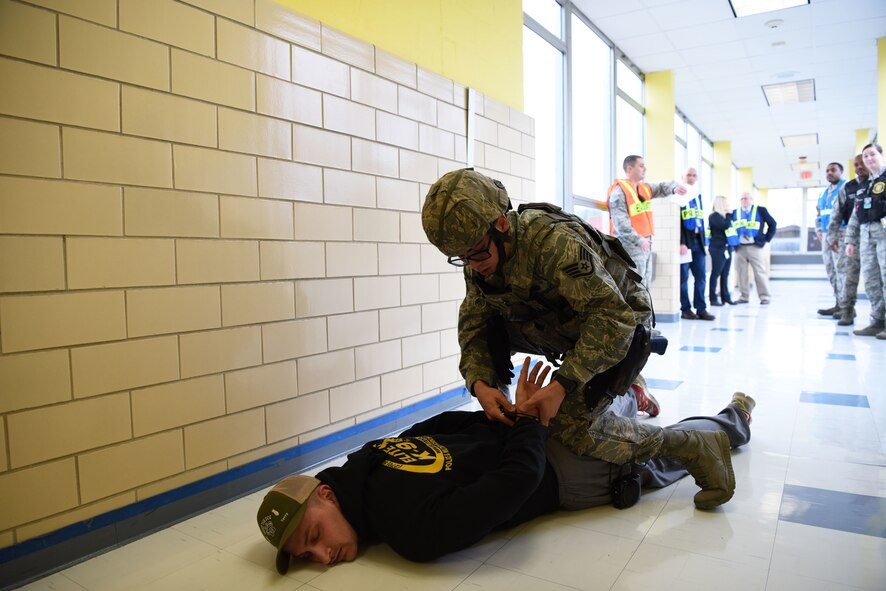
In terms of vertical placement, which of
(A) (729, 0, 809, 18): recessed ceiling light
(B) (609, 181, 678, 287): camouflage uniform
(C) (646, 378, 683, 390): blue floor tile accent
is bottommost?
(C) (646, 378, 683, 390): blue floor tile accent

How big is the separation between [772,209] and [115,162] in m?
21.6

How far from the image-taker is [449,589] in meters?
1.36

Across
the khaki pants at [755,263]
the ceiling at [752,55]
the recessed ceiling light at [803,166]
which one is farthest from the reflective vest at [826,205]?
the recessed ceiling light at [803,166]

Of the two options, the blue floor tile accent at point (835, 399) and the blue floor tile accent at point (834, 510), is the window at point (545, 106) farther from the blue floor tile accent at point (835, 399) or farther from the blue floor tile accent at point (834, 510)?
the blue floor tile accent at point (834, 510)

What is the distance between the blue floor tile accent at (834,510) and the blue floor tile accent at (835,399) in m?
1.28

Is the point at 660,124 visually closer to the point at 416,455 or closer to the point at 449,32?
the point at 449,32

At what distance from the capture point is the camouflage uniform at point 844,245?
552 centimetres

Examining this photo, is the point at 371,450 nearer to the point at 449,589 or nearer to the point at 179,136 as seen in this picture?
the point at 449,589

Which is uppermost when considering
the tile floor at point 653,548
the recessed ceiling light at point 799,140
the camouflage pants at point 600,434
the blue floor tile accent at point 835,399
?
the recessed ceiling light at point 799,140

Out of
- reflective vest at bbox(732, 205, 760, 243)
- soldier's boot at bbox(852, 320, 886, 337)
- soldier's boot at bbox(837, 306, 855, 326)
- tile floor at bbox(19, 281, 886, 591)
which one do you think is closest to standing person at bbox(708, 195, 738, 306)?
reflective vest at bbox(732, 205, 760, 243)

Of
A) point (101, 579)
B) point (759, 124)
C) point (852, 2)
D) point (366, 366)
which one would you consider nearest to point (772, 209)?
point (759, 124)

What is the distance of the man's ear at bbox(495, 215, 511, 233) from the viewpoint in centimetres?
154

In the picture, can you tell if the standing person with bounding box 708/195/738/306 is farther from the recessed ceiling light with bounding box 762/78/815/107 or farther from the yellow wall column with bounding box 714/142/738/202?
the yellow wall column with bounding box 714/142/738/202

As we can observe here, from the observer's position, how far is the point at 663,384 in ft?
11.3
